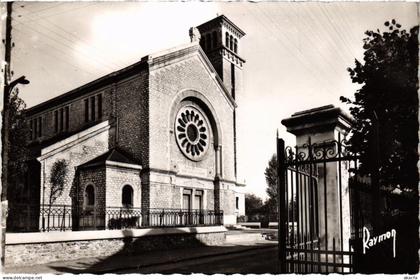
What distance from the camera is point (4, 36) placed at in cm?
752

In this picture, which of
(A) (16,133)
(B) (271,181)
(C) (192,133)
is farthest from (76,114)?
(B) (271,181)

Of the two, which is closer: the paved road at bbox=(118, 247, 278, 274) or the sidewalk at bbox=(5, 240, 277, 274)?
the sidewalk at bbox=(5, 240, 277, 274)

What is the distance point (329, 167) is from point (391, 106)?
4.37 feet

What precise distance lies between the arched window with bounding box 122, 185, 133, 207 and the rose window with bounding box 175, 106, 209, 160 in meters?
5.00

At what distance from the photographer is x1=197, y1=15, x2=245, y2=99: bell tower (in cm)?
3716

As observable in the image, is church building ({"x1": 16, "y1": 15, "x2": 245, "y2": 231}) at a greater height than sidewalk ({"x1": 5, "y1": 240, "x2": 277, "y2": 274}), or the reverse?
church building ({"x1": 16, "y1": 15, "x2": 245, "y2": 231})

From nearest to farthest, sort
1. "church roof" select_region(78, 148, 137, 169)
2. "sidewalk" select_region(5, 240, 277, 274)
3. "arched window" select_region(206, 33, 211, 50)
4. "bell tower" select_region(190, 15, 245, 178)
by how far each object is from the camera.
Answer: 1. "sidewalk" select_region(5, 240, 277, 274)
2. "church roof" select_region(78, 148, 137, 169)
3. "bell tower" select_region(190, 15, 245, 178)
4. "arched window" select_region(206, 33, 211, 50)

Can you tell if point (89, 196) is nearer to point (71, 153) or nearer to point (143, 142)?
point (71, 153)

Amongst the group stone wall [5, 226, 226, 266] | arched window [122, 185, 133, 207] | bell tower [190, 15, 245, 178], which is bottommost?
stone wall [5, 226, 226, 266]

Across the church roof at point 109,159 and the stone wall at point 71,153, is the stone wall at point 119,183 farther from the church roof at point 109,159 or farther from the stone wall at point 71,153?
the stone wall at point 71,153

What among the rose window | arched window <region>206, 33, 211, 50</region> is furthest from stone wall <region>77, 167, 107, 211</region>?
arched window <region>206, 33, 211, 50</region>

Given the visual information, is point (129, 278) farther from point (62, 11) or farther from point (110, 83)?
point (110, 83)

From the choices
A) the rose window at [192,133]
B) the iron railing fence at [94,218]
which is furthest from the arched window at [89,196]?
the rose window at [192,133]

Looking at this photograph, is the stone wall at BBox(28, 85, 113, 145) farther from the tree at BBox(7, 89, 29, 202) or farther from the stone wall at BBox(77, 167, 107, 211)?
the tree at BBox(7, 89, 29, 202)
